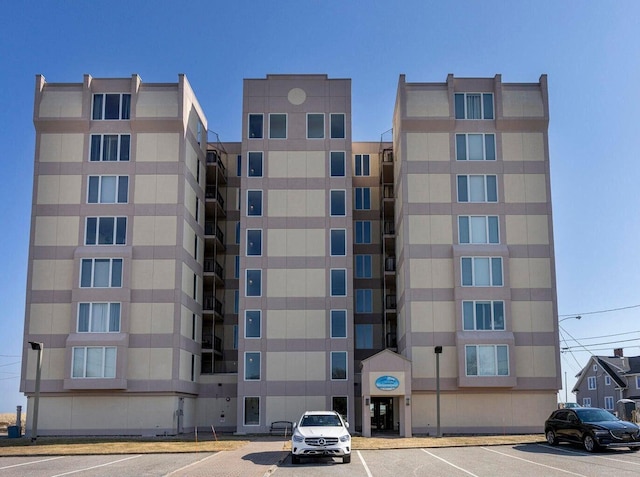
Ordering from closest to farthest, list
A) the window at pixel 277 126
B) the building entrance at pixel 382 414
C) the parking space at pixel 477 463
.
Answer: the parking space at pixel 477 463 < the building entrance at pixel 382 414 < the window at pixel 277 126

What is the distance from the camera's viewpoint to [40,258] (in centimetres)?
4731

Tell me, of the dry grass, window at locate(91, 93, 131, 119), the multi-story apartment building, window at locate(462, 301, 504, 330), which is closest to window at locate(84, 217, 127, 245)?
the multi-story apartment building

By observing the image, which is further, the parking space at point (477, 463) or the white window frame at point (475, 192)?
the white window frame at point (475, 192)

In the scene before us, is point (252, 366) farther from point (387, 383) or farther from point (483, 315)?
point (483, 315)

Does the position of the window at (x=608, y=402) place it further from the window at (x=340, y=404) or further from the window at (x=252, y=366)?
the window at (x=252, y=366)

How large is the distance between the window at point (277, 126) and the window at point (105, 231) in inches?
458

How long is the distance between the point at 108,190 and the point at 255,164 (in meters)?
9.89

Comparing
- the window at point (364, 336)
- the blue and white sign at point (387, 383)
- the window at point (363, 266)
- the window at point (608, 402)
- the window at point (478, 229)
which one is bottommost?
the window at point (608, 402)

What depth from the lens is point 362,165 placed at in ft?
195

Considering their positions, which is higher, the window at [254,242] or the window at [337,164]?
the window at [337,164]

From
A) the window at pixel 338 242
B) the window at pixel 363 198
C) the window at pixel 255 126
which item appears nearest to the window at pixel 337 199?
the window at pixel 338 242

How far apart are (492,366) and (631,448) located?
51.1ft

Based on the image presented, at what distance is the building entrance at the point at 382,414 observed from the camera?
5041 centimetres

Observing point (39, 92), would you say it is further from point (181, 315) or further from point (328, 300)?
point (328, 300)
